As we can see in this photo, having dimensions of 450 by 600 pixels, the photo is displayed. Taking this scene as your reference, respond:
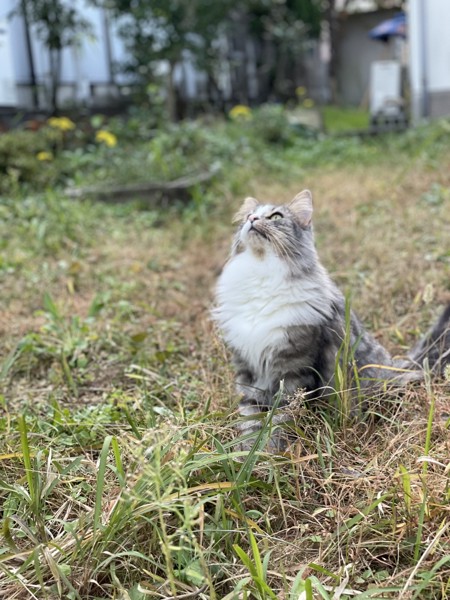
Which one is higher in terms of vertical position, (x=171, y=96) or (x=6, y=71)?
(x=6, y=71)

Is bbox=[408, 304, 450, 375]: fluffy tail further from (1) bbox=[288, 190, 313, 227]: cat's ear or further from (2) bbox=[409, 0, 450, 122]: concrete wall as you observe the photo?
(2) bbox=[409, 0, 450, 122]: concrete wall

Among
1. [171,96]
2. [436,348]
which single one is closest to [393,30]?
[171,96]

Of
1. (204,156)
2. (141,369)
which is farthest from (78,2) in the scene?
(141,369)

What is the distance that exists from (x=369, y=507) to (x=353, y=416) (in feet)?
1.59

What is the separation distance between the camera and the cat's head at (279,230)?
2199mm

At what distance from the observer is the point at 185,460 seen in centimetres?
165

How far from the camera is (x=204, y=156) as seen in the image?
7367 mm

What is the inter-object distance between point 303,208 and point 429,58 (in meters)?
9.23

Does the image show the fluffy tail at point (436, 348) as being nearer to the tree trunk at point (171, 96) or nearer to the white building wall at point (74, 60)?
the white building wall at point (74, 60)

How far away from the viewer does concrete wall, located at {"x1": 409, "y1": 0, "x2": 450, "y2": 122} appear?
9.75 m

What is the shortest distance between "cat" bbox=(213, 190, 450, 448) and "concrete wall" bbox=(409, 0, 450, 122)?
896 cm

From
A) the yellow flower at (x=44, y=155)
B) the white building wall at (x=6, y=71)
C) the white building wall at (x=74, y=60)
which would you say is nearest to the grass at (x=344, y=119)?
the white building wall at (x=74, y=60)

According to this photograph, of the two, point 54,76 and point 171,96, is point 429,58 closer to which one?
point 171,96

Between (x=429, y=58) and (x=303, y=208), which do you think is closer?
(x=303, y=208)
